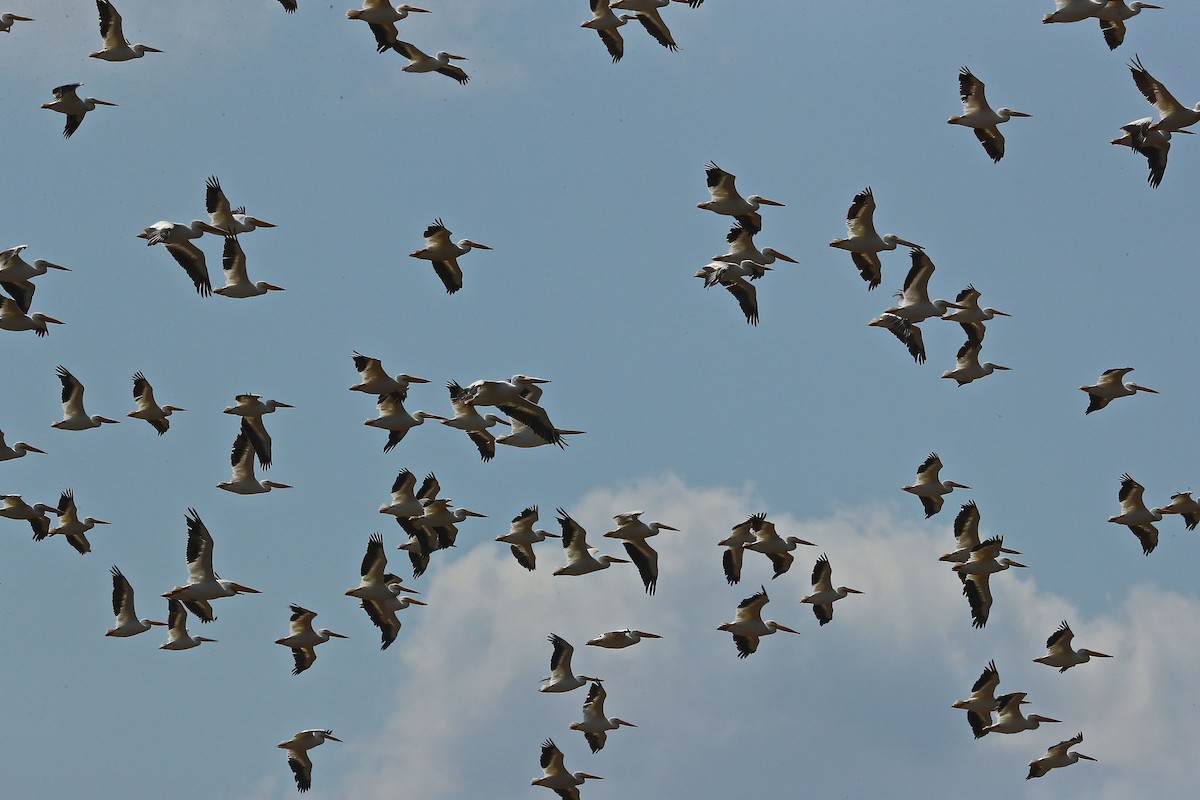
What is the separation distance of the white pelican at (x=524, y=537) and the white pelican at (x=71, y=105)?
812cm

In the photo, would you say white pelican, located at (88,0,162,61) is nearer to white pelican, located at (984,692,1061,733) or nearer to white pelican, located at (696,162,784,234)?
white pelican, located at (696,162,784,234)

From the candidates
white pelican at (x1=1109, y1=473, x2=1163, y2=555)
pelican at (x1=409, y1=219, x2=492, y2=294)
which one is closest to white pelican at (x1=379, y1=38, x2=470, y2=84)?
pelican at (x1=409, y1=219, x2=492, y2=294)

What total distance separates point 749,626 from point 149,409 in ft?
29.3

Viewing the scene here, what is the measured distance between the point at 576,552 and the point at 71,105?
9026 mm

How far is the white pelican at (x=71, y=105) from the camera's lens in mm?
32062

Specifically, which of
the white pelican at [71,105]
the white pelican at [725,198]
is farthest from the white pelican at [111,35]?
the white pelican at [725,198]

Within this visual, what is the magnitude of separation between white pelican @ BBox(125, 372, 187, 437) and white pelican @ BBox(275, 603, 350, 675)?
3.14 meters

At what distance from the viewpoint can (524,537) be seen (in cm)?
3512

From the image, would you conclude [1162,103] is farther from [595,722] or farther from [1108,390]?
[595,722]

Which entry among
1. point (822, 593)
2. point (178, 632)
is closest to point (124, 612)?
point (178, 632)

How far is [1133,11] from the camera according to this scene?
106 ft

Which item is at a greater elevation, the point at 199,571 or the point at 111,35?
the point at 111,35

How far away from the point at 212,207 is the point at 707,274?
21.6ft

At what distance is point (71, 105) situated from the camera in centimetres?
3228
